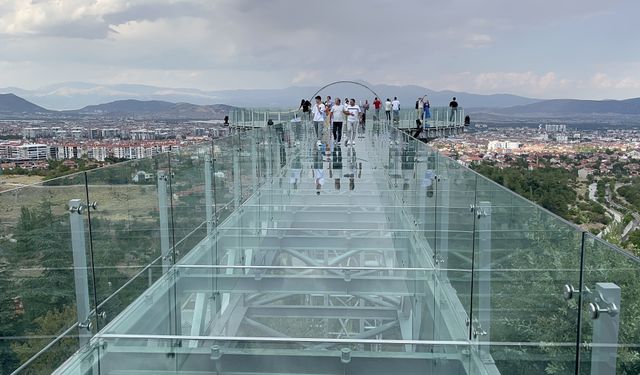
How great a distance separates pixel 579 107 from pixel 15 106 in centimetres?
8386

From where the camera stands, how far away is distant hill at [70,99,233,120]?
6378 centimetres

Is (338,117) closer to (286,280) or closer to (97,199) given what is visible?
(286,280)

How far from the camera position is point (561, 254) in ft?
9.30

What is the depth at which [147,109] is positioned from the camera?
8075cm

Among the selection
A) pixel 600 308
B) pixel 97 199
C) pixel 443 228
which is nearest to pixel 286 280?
pixel 443 228

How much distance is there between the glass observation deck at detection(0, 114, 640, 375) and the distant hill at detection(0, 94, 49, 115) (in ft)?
207

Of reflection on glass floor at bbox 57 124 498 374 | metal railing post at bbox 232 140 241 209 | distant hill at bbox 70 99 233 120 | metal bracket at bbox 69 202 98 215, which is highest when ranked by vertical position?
distant hill at bbox 70 99 233 120

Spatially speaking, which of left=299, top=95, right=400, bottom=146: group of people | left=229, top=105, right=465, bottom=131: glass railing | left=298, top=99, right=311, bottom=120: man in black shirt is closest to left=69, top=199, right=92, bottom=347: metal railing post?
left=299, top=95, right=400, bottom=146: group of people

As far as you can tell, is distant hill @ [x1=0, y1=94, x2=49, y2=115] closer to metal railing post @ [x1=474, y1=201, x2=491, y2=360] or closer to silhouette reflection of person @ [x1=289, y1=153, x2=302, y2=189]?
silhouette reflection of person @ [x1=289, y1=153, x2=302, y2=189]

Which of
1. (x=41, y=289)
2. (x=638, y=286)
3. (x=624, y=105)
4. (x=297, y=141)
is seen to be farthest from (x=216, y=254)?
(x=624, y=105)

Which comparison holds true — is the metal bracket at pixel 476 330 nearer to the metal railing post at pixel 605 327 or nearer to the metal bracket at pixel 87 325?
the metal railing post at pixel 605 327

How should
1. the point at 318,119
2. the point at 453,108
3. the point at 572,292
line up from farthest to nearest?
the point at 453,108
the point at 318,119
the point at 572,292

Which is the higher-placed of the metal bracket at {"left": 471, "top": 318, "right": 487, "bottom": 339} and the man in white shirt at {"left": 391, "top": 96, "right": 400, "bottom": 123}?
the man in white shirt at {"left": 391, "top": 96, "right": 400, "bottom": 123}

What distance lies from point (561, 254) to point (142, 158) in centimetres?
353
